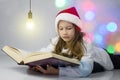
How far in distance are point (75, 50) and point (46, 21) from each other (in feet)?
1.93

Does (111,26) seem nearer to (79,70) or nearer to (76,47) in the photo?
(76,47)

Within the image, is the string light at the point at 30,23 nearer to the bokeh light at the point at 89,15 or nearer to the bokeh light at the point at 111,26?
the bokeh light at the point at 89,15

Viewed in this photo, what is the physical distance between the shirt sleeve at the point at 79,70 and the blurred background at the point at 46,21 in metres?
0.56

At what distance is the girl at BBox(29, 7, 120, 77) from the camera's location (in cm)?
135

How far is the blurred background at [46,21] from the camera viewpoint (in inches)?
74.8

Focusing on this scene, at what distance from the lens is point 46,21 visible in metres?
2.00

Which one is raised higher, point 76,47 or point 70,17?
point 70,17

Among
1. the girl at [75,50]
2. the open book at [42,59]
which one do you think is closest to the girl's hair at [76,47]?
the girl at [75,50]

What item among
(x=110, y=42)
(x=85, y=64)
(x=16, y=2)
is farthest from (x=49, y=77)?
(x=16, y=2)

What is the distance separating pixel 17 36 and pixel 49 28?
0.23 m

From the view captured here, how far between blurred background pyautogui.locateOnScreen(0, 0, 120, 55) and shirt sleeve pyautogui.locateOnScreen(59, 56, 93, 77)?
565 millimetres

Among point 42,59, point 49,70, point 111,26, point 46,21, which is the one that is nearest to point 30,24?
point 46,21

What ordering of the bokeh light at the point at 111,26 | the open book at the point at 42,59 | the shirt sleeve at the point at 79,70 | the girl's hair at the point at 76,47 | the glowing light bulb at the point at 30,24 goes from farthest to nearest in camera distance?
the glowing light bulb at the point at 30,24
the bokeh light at the point at 111,26
the girl's hair at the point at 76,47
the shirt sleeve at the point at 79,70
the open book at the point at 42,59

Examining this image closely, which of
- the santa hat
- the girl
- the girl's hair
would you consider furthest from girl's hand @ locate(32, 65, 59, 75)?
the santa hat
